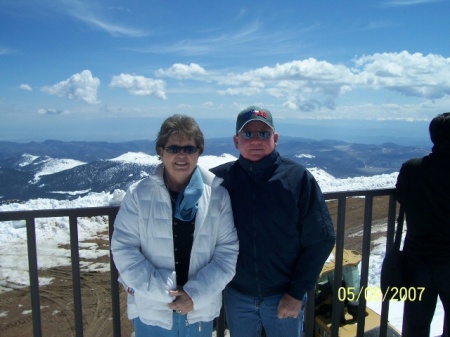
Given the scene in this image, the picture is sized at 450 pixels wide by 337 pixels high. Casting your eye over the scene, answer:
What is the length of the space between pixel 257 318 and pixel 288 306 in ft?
0.75

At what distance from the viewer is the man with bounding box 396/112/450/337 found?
2283 mm

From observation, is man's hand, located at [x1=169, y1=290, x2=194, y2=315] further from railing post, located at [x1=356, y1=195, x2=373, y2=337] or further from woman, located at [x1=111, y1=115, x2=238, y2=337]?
railing post, located at [x1=356, y1=195, x2=373, y2=337]

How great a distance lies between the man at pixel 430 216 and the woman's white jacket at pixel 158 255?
1271 mm

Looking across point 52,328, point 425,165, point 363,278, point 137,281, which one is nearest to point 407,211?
point 425,165

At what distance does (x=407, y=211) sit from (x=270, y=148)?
1.09 meters

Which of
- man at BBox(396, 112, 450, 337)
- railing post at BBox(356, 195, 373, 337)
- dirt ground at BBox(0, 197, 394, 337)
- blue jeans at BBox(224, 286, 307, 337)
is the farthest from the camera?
dirt ground at BBox(0, 197, 394, 337)

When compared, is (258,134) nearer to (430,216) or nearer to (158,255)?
(158,255)

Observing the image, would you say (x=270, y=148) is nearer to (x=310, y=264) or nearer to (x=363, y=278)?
(x=310, y=264)

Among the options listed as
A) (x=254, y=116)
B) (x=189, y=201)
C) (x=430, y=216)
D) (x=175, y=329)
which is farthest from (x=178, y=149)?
(x=430, y=216)

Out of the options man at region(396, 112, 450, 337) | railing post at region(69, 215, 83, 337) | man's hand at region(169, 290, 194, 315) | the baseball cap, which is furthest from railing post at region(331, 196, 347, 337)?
railing post at region(69, 215, 83, 337)

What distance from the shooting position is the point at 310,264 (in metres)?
2.08

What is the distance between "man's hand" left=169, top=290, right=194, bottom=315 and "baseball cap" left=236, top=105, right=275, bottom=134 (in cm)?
92

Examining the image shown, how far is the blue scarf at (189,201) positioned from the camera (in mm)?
1898

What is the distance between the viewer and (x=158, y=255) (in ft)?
6.35
